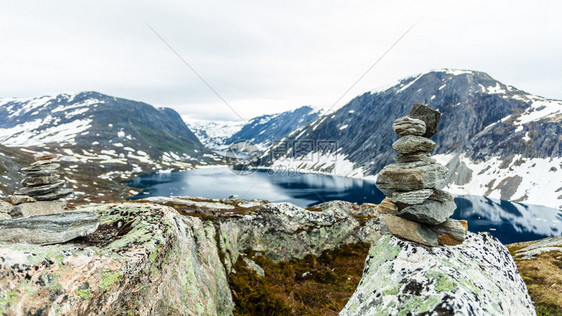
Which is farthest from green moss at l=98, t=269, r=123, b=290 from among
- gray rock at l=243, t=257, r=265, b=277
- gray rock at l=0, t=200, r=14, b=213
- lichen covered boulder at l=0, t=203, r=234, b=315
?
gray rock at l=0, t=200, r=14, b=213

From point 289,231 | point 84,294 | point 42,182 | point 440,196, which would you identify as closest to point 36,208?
point 42,182

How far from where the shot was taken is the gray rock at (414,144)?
42.1ft

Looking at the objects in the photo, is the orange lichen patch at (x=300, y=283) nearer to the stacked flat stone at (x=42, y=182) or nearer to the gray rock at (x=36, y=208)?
the gray rock at (x=36, y=208)

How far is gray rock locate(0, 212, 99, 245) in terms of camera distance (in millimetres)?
7867

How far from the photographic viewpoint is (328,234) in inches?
1117

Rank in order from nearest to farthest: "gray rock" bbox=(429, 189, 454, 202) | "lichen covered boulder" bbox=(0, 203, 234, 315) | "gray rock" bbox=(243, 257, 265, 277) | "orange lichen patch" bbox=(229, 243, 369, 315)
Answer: "lichen covered boulder" bbox=(0, 203, 234, 315)
"gray rock" bbox=(429, 189, 454, 202)
"orange lichen patch" bbox=(229, 243, 369, 315)
"gray rock" bbox=(243, 257, 265, 277)

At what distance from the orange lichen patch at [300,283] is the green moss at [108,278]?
30.6 ft

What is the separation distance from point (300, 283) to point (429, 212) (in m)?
13.6

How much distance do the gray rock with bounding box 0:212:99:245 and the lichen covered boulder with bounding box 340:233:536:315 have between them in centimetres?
1080

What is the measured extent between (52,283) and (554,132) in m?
266

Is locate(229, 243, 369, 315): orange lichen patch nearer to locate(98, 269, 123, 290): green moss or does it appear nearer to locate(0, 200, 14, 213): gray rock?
locate(98, 269, 123, 290): green moss

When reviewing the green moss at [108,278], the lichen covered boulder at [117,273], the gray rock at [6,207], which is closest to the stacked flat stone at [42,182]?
the gray rock at [6,207]

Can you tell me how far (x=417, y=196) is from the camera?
11992 millimetres

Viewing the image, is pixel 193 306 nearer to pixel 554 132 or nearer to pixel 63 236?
pixel 63 236
